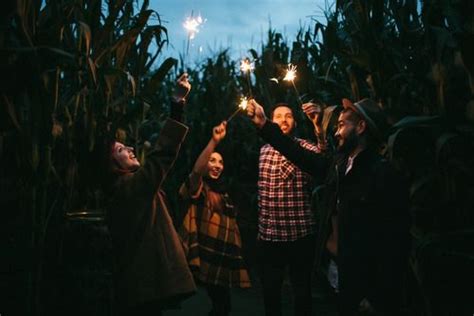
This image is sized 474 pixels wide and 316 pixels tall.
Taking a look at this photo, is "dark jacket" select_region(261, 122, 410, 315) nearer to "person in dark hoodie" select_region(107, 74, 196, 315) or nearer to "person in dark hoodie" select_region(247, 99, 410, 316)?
"person in dark hoodie" select_region(247, 99, 410, 316)

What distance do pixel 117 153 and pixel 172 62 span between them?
3.71ft

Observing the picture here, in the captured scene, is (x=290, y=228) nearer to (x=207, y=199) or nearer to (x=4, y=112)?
(x=207, y=199)

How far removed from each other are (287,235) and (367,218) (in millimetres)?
1395

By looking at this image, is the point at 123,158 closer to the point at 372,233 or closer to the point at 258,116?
the point at 258,116

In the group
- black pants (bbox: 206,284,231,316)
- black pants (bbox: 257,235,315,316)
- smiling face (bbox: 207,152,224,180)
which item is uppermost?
smiling face (bbox: 207,152,224,180)

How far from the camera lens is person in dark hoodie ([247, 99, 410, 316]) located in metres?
2.90

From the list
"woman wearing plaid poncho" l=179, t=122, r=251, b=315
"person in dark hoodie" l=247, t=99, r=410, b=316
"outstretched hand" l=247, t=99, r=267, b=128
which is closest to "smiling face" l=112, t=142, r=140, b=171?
"outstretched hand" l=247, t=99, r=267, b=128

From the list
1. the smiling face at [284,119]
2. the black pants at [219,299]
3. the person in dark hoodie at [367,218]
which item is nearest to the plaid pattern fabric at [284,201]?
the smiling face at [284,119]

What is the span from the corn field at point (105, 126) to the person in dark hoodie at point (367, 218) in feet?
0.54

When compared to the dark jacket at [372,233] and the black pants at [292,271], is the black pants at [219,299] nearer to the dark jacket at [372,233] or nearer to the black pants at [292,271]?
the black pants at [292,271]

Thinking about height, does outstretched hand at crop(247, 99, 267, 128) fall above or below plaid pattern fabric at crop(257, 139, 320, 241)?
above

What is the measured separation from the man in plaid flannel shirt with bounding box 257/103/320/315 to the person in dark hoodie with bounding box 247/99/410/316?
0.92m

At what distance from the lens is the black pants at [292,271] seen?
4395mm

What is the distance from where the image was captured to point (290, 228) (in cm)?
438
